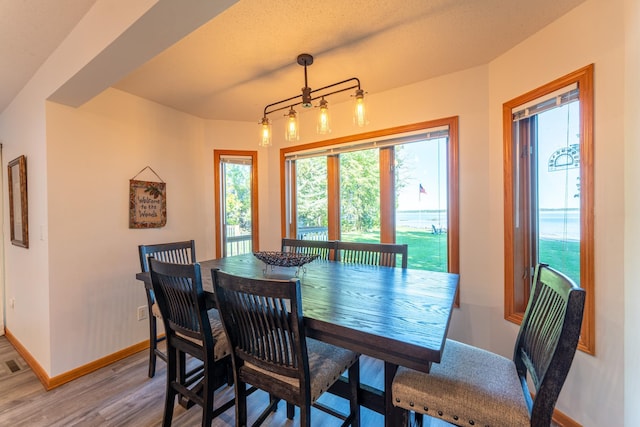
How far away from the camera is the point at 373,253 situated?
226 centimetres

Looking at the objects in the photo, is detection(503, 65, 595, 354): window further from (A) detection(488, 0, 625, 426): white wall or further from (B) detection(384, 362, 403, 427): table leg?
(B) detection(384, 362, 403, 427): table leg

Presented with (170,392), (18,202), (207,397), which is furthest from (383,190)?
(18,202)

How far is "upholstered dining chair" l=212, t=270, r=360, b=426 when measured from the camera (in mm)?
1080

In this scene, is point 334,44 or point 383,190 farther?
point 383,190

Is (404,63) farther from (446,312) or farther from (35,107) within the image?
(35,107)

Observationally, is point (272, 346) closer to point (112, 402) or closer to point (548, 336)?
point (548, 336)

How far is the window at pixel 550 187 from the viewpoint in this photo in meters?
1.51

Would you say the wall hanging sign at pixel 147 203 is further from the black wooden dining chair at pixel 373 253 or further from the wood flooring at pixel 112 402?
the black wooden dining chair at pixel 373 253

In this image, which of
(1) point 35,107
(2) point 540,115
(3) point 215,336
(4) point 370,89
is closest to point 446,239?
(2) point 540,115

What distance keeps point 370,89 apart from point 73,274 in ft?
9.77

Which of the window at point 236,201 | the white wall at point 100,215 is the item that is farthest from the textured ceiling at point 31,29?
the window at point 236,201

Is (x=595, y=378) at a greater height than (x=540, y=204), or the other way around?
(x=540, y=204)

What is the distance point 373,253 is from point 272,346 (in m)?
1.29

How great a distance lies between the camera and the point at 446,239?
2.42 metres
